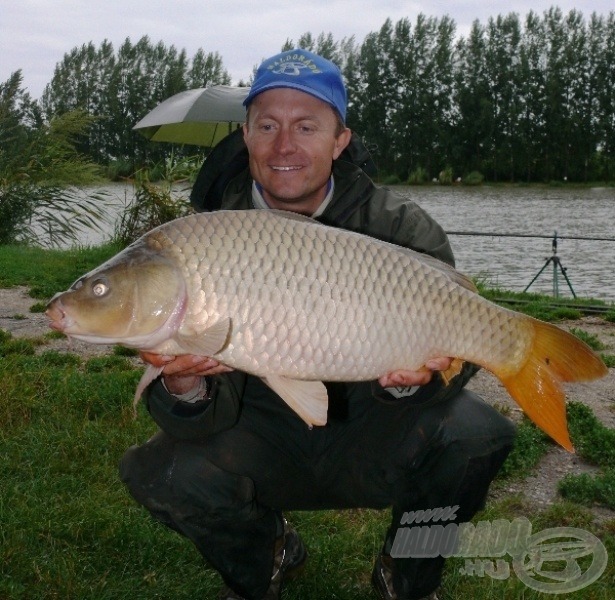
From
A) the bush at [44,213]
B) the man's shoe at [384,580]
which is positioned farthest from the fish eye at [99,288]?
the bush at [44,213]

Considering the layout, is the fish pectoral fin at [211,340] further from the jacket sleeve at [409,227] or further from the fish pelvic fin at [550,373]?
the jacket sleeve at [409,227]

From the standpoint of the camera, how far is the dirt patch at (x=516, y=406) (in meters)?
2.26

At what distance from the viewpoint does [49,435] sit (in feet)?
7.95

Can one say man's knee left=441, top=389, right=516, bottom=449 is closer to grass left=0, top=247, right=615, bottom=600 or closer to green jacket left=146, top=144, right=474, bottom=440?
green jacket left=146, top=144, right=474, bottom=440

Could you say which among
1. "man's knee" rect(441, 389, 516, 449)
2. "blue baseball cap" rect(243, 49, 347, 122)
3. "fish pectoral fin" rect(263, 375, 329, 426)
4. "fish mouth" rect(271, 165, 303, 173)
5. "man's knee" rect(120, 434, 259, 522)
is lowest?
"man's knee" rect(120, 434, 259, 522)

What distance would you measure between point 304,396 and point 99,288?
429 millimetres

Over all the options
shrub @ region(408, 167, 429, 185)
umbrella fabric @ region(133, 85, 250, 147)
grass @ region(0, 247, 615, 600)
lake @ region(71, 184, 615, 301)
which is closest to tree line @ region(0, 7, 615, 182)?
shrub @ region(408, 167, 429, 185)

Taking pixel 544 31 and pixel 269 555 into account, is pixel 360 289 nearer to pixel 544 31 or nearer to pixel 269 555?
pixel 269 555

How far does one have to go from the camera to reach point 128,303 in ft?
4.57

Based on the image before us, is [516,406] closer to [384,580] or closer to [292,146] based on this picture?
[384,580]

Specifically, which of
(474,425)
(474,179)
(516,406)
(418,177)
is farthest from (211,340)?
(474,179)

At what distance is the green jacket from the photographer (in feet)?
5.17

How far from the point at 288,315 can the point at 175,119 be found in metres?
6.00

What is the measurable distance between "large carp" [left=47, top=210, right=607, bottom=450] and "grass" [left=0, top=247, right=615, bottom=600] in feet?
1.79
